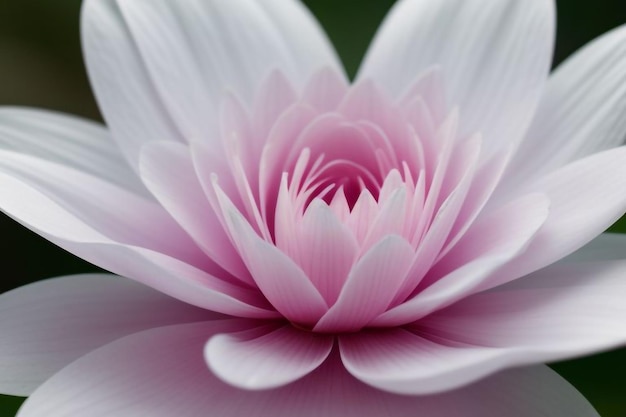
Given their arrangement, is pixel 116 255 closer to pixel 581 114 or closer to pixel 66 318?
→ pixel 66 318

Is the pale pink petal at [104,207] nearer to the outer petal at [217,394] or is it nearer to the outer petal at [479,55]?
the outer petal at [217,394]

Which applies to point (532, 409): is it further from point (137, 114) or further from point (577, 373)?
point (137, 114)

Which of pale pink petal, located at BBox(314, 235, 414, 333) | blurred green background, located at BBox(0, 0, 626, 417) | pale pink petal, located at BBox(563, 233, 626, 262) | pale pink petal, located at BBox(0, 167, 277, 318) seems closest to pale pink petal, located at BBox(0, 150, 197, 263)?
pale pink petal, located at BBox(0, 167, 277, 318)

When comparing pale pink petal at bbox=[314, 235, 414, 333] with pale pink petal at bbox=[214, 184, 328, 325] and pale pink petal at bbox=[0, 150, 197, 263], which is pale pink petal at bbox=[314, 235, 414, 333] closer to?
pale pink petal at bbox=[214, 184, 328, 325]

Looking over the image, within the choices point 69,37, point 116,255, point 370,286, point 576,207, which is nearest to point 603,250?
point 576,207

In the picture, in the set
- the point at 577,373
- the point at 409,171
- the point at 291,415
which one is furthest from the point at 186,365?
the point at 577,373

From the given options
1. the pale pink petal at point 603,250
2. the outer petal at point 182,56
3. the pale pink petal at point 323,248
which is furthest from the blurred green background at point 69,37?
the pale pink petal at point 323,248
